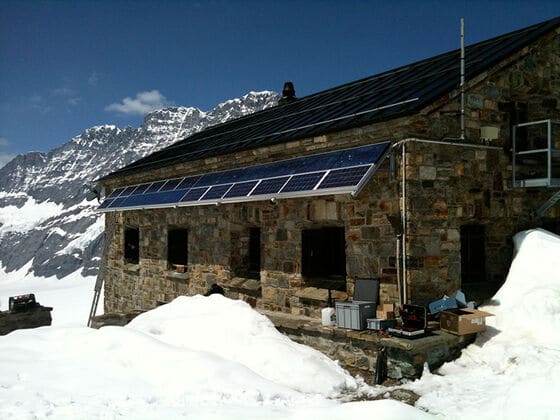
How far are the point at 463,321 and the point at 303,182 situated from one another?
3631 mm

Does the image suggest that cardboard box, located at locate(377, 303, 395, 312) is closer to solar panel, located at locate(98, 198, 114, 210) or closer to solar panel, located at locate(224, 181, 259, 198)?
Result: solar panel, located at locate(224, 181, 259, 198)

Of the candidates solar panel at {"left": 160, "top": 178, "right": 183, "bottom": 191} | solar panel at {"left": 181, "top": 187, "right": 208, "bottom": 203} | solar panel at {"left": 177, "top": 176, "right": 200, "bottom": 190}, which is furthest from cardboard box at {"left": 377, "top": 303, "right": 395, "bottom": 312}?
solar panel at {"left": 160, "top": 178, "right": 183, "bottom": 191}

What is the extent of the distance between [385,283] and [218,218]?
5548mm

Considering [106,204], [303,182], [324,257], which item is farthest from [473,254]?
[106,204]

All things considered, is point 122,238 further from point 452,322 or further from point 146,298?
point 452,322

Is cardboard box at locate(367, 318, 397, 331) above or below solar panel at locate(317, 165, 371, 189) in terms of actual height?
below

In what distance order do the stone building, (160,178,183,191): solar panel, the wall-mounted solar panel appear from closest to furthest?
the stone building → (160,178,183,191): solar panel → the wall-mounted solar panel

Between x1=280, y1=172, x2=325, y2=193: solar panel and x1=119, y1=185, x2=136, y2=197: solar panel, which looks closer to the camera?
x1=280, y1=172, x2=325, y2=193: solar panel

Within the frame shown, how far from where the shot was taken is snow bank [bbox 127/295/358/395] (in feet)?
24.0

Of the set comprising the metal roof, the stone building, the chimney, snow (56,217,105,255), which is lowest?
snow (56,217,105,255)

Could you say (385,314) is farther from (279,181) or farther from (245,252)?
(245,252)

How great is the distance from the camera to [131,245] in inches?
690

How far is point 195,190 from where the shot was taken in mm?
12508

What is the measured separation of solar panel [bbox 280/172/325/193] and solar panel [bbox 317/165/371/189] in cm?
22
